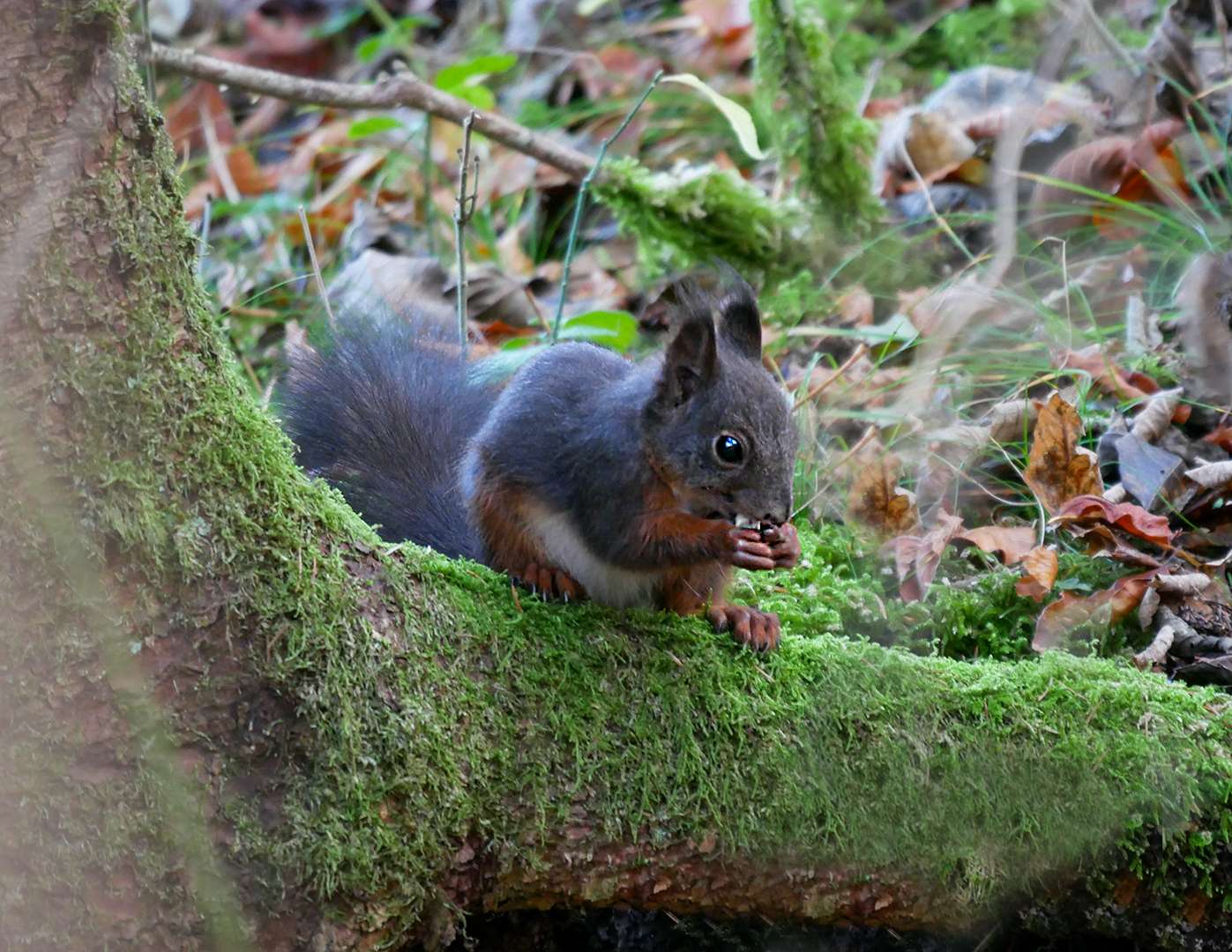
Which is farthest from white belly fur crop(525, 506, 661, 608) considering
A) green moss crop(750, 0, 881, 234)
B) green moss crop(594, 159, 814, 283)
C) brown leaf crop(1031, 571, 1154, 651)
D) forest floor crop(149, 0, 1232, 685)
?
green moss crop(750, 0, 881, 234)

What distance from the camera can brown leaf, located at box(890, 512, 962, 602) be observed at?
2857 millimetres

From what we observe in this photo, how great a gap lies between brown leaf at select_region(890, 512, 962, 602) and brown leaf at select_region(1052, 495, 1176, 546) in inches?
10.2

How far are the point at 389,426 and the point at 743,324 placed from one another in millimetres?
877

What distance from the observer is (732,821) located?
6.67 feet

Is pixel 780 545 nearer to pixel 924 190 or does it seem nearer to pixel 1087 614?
pixel 1087 614

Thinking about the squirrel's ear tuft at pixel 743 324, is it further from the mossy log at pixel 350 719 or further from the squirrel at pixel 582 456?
the mossy log at pixel 350 719

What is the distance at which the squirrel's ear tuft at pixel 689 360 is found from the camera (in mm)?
2186

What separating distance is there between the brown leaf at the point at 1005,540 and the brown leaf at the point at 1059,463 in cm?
9

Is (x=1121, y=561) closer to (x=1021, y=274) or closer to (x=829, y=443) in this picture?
(x=829, y=443)

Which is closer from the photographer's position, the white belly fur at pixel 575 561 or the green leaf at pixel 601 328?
the white belly fur at pixel 575 561

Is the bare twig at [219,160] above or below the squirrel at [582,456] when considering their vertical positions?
above

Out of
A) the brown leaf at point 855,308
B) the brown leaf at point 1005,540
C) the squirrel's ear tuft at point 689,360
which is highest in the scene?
the squirrel's ear tuft at point 689,360

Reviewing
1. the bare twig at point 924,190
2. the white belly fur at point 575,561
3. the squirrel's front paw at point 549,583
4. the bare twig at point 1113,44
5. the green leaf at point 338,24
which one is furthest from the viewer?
the green leaf at point 338,24

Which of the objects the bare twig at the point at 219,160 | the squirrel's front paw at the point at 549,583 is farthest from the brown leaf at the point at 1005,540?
the bare twig at the point at 219,160
